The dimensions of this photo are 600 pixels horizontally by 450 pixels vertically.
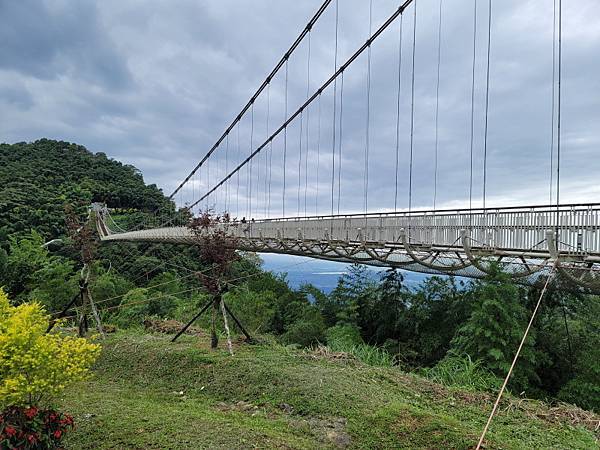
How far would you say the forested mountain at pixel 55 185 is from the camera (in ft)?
81.8

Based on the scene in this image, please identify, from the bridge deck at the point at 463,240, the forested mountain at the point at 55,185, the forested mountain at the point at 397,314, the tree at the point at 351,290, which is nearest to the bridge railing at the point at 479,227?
the bridge deck at the point at 463,240

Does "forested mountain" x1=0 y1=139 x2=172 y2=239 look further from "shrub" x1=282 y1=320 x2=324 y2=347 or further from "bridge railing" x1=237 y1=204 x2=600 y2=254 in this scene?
"bridge railing" x1=237 y1=204 x2=600 y2=254

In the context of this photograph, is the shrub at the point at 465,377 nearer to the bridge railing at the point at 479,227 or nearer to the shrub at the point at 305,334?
the bridge railing at the point at 479,227

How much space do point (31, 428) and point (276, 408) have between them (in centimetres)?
250

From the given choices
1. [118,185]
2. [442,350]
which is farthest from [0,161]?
[442,350]

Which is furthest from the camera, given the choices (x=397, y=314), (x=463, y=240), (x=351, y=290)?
→ (x=351, y=290)

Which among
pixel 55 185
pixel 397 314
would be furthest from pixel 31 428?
pixel 55 185

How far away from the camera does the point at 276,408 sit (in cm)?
519

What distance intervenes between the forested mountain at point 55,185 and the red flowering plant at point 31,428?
2136 centimetres

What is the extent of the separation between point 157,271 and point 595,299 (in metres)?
21.0

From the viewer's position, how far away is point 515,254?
5676mm

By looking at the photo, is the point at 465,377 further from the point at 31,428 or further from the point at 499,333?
the point at 31,428

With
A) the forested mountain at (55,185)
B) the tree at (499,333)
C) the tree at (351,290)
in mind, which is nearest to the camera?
the tree at (499,333)

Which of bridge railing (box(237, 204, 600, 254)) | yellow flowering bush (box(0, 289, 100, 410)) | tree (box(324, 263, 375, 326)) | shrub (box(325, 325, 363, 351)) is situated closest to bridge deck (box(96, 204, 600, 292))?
bridge railing (box(237, 204, 600, 254))
